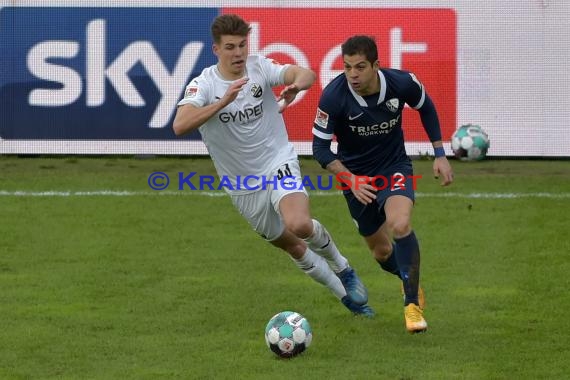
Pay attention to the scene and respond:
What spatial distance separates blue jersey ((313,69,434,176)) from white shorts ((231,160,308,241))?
14.4 inches

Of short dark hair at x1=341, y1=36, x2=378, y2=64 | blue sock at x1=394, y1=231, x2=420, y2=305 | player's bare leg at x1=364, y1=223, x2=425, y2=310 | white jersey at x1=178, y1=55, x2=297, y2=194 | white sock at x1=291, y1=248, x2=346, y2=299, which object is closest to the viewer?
short dark hair at x1=341, y1=36, x2=378, y2=64

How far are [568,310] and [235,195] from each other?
8.53 ft

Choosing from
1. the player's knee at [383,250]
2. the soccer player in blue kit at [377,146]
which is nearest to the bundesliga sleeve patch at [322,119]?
the soccer player in blue kit at [377,146]

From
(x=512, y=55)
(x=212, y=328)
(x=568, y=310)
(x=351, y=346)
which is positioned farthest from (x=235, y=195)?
(x=512, y=55)

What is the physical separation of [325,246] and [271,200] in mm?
527

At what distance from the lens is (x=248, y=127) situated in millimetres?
8922

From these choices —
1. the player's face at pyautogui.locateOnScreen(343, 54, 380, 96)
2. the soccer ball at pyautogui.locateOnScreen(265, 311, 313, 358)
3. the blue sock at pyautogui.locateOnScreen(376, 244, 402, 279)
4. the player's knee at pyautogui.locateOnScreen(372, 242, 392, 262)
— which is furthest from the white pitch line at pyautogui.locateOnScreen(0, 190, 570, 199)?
the soccer ball at pyautogui.locateOnScreen(265, 311, 313, 358)

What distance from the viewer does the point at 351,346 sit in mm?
8141

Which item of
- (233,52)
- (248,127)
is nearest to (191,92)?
(233,52)

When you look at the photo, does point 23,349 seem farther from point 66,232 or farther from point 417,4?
point 417,4

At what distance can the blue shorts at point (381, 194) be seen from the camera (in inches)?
341

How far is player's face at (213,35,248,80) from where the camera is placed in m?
8.62

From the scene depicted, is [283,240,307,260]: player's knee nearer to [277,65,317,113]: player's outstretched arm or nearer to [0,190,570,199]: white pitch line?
[277,65,317,113]: player's outstretched arm

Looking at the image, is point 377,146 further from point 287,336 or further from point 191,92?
point 287,336
